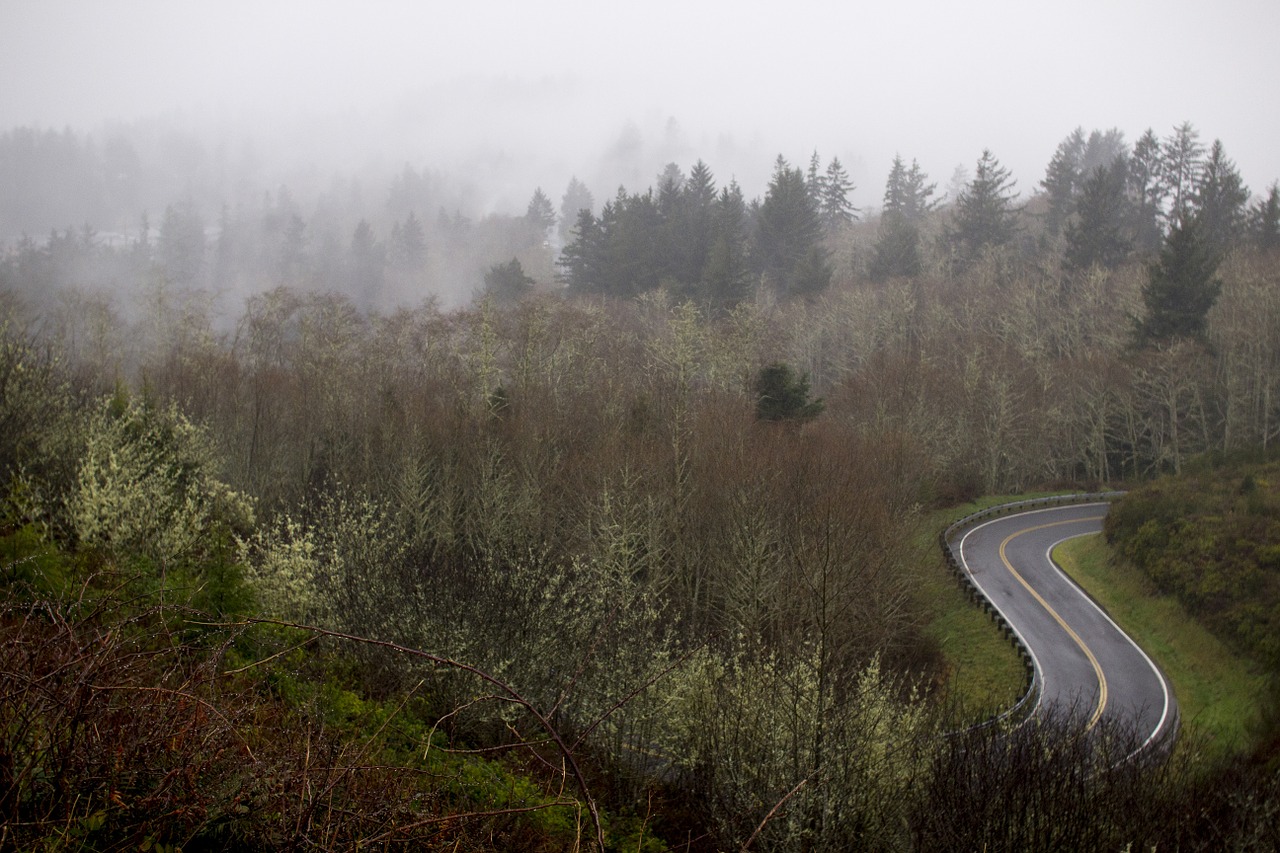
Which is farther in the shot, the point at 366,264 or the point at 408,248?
the point at 366,264

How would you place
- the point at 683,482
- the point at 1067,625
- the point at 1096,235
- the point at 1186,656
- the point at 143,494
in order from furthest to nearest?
the point at 1096,235 → the point at 683,482 → the point at 1067,625 → the point at 1186,656 → the point at 143,494

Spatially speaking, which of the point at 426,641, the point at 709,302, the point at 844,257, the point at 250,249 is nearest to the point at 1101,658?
the point at 426,641

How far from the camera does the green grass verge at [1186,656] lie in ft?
64.5

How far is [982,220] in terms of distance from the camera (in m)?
69.8

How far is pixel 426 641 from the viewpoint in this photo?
14.4 m

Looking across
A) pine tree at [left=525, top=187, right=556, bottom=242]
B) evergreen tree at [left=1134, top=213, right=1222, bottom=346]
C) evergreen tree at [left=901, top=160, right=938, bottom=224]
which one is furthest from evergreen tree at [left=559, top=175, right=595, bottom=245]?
evergreen tree at [left=1134, top=213, right=1222, bottom=346]

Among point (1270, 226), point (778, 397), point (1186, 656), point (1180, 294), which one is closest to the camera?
point (1186, 656)

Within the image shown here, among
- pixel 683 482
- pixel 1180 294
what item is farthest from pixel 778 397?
pixel 1180 294

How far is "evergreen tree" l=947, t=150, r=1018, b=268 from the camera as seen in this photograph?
69.3 m

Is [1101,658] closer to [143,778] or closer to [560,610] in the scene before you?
[560,610]

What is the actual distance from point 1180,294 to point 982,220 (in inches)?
1013

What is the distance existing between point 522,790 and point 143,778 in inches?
205

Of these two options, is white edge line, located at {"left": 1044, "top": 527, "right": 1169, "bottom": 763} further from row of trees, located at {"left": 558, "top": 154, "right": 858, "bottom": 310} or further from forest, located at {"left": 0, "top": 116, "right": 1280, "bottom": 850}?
row of trees, located at {"left": 558, "top": 154, "right": 858, "bottom": 310}

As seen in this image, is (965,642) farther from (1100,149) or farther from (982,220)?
(1100,149)
